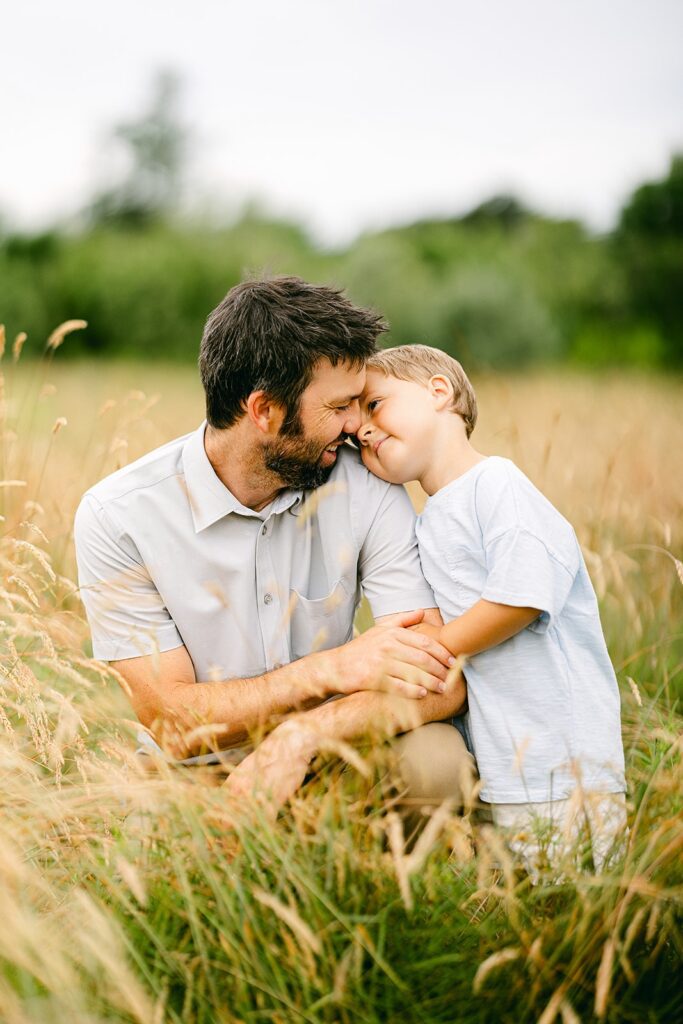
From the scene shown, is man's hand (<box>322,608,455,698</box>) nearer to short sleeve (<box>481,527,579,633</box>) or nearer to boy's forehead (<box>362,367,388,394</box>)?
short sleeve (<box>481,527,579,633</box>)

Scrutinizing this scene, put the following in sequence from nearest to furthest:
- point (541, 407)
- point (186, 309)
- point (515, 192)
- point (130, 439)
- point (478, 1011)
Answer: point (478, 1011)
point (130, 439)
point (541, 407)
point (186, 309)
point (515, 192)

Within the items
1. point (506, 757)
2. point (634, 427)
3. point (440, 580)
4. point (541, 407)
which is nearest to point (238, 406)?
point (440, 580)

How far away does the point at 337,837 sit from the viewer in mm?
1791

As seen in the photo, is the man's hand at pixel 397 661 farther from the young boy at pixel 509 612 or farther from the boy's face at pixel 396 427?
the boy's face at pixel 396 427

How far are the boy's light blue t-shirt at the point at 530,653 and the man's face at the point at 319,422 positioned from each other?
1.35ft

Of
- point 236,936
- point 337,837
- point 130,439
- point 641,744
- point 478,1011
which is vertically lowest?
point 641,744

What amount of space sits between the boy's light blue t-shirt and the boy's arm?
39 millimetres

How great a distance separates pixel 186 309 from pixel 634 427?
19510mm

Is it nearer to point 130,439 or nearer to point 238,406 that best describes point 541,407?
point 130,439

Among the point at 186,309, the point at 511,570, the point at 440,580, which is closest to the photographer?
the point at 511,570

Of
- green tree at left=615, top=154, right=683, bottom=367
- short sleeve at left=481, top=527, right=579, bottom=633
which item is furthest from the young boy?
green tree at left=615, top=154, right=683, bottom=367

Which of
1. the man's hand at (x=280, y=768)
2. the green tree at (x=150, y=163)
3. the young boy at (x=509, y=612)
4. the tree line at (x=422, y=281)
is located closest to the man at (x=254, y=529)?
the young boy at (x=509, y=612)

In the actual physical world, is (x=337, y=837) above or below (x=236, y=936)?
above

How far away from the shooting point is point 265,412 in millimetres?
2648
